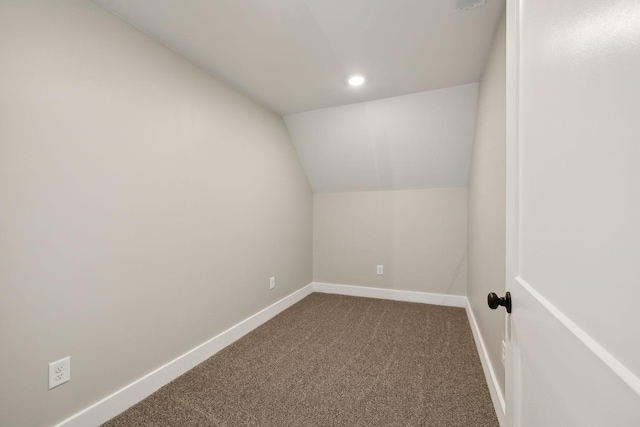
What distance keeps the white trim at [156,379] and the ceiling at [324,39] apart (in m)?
Answer: 2.15

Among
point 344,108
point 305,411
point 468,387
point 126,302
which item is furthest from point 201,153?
point 468,387

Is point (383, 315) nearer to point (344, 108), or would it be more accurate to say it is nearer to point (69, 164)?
point (344, 108)

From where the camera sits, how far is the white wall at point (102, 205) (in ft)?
3.96

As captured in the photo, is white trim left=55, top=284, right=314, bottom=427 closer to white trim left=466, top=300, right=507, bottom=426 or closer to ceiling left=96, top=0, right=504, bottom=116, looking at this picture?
white trim left=466, top=300, right=507, bottom=426

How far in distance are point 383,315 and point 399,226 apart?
3.69 ft

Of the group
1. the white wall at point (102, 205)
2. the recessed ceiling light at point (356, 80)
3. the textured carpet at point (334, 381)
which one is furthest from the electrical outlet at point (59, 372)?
the recessed ceiling light at point (356, 80)

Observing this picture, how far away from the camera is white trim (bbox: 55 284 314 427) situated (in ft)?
4.63

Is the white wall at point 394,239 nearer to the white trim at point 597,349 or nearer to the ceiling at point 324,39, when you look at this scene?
the ceiling at point 324,39

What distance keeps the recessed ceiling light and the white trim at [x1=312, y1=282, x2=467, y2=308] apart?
8.14ft

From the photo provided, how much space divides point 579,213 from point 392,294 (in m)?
3.28

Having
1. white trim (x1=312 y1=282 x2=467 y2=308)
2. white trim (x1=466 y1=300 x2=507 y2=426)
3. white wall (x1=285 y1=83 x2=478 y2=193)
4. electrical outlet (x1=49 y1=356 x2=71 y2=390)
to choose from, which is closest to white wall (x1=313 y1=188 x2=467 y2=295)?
white trim (x1=312 y1=282 x2=467 y2=308)

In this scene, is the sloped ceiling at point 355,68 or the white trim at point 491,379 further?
the sloped ceiling at point 355,68

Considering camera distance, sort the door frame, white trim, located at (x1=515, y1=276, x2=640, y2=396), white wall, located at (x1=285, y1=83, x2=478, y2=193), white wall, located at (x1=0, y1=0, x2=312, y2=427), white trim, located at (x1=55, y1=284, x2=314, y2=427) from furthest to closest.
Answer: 1. white wall, located at (x1=285, y1=83, x2=478, y2=193)
2. white trim, located at (x1=55, y1=284, x2=314, y2=427)
3. white wall, located at (x1=0, y1=0, x2=312, y2=427)
4. the door frame
5. white trim, located at (x1=515, y1=276, x2=640, y2=396)

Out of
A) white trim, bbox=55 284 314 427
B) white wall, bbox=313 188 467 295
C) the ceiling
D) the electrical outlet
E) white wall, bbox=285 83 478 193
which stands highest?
the ceiling
